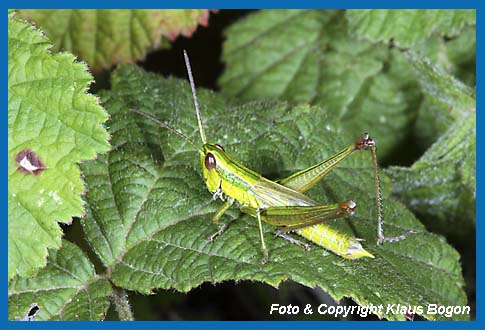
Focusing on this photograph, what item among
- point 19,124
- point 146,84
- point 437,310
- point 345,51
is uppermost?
point 345,51

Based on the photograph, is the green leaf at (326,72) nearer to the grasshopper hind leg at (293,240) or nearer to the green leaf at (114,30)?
the green leaf at (114,30)

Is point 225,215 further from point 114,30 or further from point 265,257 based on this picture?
point 114,30

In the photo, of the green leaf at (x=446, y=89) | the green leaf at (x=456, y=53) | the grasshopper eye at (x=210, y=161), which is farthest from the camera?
the green leaf at (x=456, y=53)

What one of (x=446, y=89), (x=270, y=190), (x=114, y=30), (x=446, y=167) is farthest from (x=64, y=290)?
(x=446, y=89)

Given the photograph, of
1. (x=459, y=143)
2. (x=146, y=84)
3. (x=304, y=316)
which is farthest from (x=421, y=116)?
(x=146, y=84)

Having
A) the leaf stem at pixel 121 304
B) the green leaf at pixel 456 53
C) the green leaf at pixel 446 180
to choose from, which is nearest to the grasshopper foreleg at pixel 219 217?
the leaf stem at pixel 121 304

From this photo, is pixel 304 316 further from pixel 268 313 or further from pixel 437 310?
pixel 437 310

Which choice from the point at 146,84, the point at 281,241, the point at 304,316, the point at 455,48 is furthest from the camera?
the point at 455,48
